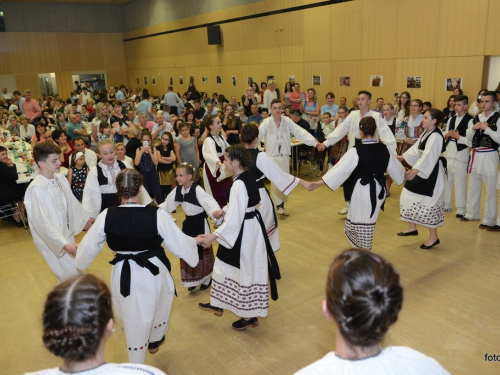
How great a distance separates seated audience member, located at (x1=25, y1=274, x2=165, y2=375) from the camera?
4.51 ft

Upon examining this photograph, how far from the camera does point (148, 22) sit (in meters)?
21.8

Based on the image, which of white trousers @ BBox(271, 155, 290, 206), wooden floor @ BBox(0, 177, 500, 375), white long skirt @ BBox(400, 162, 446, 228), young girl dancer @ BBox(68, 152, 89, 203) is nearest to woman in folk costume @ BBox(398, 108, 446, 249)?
white long skirt @ BBox(400, 162, 446, 228)

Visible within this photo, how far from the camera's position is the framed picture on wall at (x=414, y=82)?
10453mm

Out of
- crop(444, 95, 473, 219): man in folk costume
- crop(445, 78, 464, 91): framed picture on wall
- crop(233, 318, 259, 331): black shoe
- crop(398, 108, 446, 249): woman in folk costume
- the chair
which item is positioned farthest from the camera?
crop(445, 78, 464, 91): framed picture on wall

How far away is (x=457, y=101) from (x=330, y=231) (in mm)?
2523

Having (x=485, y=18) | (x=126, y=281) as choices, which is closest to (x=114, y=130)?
(x=126, y=281)

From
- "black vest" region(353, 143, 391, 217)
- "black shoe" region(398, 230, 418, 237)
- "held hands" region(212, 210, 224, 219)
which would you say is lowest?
"black shoe" region(398, 230, 418, 237)

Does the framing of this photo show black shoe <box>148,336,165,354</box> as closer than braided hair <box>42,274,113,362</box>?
No

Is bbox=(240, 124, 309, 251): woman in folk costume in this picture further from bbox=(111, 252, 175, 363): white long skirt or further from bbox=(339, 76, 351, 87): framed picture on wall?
bbox=(339, 76, 351, 87): framed picture on wall

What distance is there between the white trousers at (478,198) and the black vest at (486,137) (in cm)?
43

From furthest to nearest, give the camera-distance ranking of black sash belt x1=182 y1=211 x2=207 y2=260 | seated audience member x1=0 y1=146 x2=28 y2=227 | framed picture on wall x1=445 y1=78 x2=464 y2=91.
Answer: framed picture on wall x1=445 y1=78 x2=464 y2=91 < seated audience member x1=0 y1=146 x2=28 y2=227 < black sash belt x1=182 y1=211 x2=207 y2=260

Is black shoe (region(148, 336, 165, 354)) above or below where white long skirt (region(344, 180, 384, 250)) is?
below

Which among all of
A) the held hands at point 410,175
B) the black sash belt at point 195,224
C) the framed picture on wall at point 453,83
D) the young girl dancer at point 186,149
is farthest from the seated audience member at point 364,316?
the framed picture on wall at point 453,83

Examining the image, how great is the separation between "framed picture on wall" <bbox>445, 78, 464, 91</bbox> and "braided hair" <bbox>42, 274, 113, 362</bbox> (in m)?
10.0
